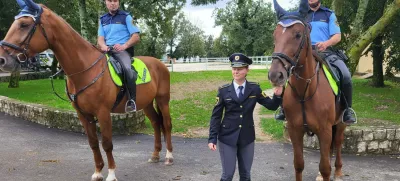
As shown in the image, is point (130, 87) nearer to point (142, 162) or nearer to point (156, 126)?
point (156, 126)

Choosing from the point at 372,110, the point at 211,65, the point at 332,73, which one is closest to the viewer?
the point at 332,73

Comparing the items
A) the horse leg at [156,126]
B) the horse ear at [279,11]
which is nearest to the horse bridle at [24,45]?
the horse leg at [156,126]

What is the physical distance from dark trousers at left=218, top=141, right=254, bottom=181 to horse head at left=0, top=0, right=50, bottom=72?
2.79 meters

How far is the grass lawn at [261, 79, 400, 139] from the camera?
9898mm

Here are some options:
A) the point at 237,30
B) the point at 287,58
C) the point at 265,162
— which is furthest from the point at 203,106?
the point at 237,30

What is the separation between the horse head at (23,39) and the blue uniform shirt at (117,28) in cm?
153

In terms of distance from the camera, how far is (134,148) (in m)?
8.10

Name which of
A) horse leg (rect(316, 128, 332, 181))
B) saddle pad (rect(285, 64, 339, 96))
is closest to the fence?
saddle pad (rect(285, 64, 339, 96))

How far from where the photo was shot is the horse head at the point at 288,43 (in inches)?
143

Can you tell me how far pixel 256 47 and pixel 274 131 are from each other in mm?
53573

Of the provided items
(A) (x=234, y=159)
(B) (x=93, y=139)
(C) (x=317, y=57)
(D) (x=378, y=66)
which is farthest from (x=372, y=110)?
(B) (x=93, y=139)

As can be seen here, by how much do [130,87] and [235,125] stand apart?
7.83 feet

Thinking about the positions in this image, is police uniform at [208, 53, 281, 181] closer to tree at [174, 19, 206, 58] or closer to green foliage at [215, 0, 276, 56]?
green foliage at [215, 0, 276, 56]

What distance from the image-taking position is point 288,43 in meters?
3.86
